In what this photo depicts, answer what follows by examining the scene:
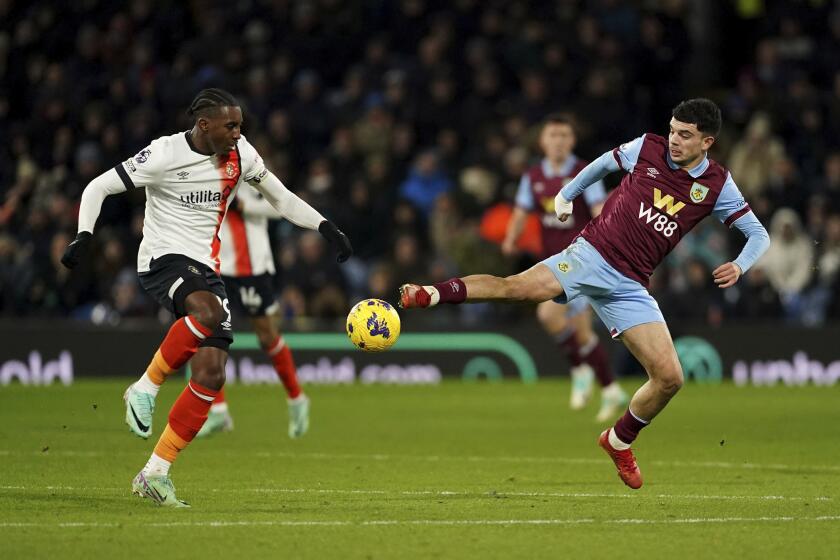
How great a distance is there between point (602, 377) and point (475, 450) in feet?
10.1

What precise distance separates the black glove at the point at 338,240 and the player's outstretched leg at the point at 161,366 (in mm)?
937

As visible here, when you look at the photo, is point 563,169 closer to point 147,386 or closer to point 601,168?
point 601,168

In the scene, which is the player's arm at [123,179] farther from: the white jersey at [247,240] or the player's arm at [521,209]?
the player's arm at [521,209]

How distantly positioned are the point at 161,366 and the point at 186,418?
419 mm

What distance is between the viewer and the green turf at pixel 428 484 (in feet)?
24.2

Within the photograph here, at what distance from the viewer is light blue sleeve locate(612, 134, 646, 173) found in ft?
32.6

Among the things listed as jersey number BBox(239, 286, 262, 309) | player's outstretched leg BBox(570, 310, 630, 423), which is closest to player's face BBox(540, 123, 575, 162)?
player's outstretched leg BBox(570, 310, 630, 423)

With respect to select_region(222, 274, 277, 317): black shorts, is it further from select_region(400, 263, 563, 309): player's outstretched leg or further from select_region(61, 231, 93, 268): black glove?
select_region(61, 231, 93, 268): black glove

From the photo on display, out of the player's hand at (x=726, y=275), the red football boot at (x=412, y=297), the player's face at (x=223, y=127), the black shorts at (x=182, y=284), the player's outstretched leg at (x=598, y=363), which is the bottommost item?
the player's outstretched leg at (x=598, y=363)

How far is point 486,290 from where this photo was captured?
939cm

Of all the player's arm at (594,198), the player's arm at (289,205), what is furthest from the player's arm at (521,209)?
the player's arm at (289,205)

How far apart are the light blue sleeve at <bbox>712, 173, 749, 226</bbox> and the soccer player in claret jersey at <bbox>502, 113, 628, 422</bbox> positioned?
14.5 feet

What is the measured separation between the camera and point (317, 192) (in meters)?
21.5

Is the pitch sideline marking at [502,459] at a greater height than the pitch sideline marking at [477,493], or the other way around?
the pitch sideline marking at [477,493]
